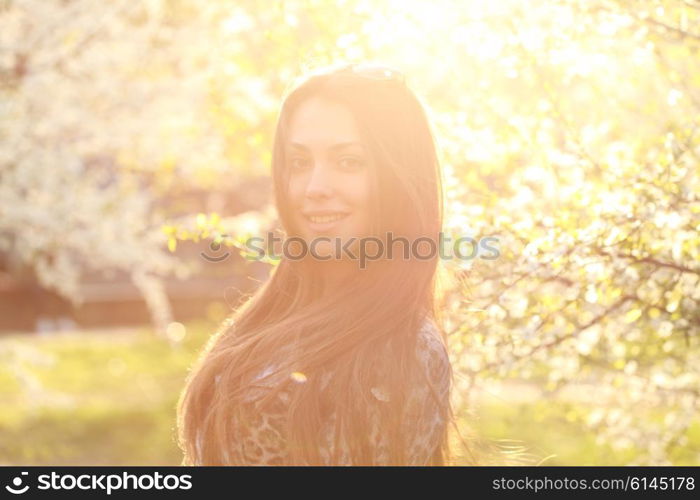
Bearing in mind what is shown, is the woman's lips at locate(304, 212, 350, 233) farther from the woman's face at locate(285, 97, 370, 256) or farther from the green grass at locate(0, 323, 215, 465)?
the green grass at locate(0, 323, 215, 465)

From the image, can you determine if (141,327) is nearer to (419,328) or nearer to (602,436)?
(602,436)

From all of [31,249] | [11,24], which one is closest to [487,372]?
[11,24]

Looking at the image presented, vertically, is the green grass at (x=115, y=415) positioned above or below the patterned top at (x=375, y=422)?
above

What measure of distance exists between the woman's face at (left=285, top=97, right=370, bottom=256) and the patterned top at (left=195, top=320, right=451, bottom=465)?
37cm

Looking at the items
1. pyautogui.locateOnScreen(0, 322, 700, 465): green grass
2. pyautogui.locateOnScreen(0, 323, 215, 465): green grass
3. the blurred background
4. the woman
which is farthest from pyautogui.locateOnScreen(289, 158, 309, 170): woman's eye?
pyautogui.locateOnScreen(0, 323, 215, 465): green grass

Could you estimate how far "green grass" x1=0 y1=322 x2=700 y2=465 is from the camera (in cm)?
815

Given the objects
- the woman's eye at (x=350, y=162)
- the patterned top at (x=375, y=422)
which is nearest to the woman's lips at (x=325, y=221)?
the woman's eye at (x=350, y=162)

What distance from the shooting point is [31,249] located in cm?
873

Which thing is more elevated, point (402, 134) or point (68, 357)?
point (68, 357)

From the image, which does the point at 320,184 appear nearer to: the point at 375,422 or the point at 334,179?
the point at 334,179

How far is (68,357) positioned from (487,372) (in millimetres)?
11344

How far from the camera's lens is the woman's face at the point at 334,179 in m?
2.65

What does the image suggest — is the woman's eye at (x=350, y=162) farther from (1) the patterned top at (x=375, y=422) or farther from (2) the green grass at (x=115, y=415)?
(2) the green grass at (x=115, y=415)
